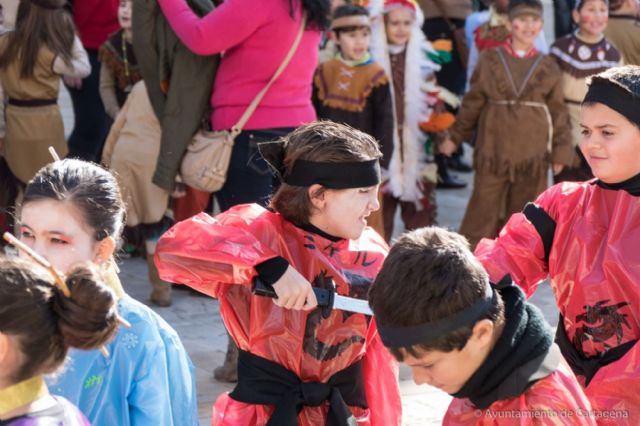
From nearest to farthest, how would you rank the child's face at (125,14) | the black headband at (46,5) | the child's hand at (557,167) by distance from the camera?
the black headband at (46,5) < the child's face at (125,14) < the child's hand at (557,167)

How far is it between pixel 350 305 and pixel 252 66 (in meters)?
2.22

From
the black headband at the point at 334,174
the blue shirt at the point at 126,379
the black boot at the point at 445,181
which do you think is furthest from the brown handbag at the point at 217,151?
the black boot at the point at 445,181

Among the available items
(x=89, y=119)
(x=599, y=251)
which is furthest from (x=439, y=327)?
(x=89, y=119)

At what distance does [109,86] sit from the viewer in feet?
22.5

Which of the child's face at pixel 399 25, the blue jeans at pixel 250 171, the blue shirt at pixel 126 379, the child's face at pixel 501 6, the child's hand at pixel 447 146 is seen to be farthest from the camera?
the child's face at pixel 501 6

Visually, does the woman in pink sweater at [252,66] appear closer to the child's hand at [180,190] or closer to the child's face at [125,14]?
the child's hand at [180,190]

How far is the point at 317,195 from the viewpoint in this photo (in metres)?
3.33

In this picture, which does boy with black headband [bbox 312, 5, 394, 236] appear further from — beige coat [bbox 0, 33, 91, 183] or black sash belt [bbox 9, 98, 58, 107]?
black sash belt [bbox 9, 98, 58, 107]

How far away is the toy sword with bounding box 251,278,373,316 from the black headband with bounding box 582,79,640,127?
931 mm

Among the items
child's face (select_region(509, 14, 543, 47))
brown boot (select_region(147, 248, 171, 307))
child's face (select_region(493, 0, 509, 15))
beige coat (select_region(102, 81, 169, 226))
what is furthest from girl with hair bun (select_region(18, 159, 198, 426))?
child's face (select_region(493, 0, 509, 15))

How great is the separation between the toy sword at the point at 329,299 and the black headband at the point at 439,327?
2.32 ft

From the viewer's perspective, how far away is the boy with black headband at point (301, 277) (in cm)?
319

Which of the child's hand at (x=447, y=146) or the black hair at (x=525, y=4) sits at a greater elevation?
the black hair at (x=525, y=4)

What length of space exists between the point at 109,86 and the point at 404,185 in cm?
198
